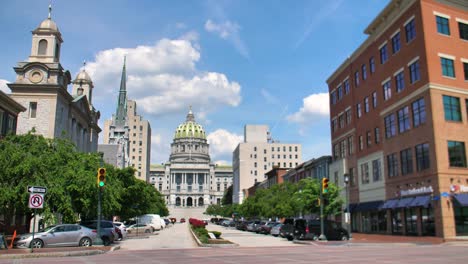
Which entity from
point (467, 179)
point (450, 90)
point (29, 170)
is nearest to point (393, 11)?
point (450, 90)

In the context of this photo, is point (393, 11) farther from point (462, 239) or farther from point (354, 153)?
point (462, 239)

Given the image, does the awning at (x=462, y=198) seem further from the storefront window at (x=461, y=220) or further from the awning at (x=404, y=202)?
the awning at (x=404, y=202)

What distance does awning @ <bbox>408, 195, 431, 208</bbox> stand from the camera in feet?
118

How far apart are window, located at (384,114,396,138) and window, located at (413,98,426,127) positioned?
419cm

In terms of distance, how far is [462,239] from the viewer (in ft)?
109

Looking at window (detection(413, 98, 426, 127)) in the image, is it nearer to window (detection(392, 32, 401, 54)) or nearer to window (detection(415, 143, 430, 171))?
window (detection(415, 143, 430, 171))

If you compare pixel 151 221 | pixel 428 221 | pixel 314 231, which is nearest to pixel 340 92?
pixel 428 221

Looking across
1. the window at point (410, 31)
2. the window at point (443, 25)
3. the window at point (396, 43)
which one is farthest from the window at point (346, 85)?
the window at point (443, 25)

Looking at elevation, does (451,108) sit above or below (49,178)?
above

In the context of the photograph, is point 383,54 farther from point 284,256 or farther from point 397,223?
point 284,256

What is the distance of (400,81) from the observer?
A: 4294cm

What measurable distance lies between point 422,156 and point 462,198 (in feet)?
16.4

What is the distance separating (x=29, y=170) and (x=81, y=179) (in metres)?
3.86

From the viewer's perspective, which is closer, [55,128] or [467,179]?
[467,179]
